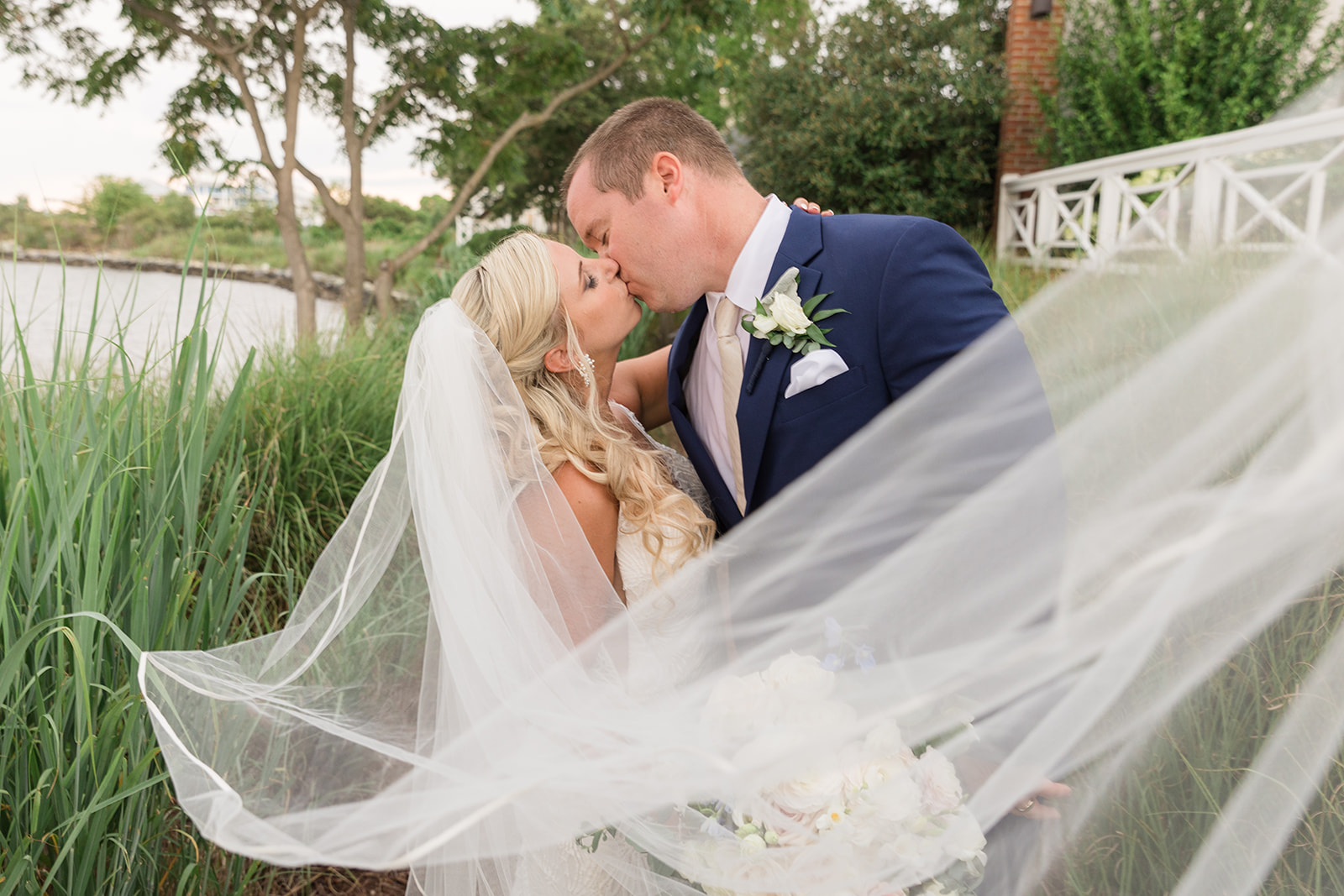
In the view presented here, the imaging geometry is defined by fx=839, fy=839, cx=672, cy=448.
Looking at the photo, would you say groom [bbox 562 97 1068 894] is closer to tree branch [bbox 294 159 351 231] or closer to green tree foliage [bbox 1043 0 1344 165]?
tree branch [bbox 294 159 351 231]

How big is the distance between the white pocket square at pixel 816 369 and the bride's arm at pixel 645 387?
0.99m

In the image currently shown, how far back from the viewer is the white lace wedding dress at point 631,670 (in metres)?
1.70

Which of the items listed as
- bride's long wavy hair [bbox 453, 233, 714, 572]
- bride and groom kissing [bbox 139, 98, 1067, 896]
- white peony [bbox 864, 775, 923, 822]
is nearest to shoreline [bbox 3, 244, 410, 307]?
bride's long wavy hair [bbox 453, 233, 714, 572]

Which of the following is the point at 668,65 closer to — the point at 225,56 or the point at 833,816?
the point at 225,56

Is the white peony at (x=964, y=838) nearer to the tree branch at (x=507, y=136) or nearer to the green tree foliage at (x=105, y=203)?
the green tree foliage at (x=105, y=203)

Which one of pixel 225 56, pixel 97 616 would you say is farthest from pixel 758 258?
pixel 225 56

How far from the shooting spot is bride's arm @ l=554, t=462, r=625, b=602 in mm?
2148

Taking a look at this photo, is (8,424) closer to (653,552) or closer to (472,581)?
(472,581)

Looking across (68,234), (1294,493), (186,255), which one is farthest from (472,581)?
(68,234)

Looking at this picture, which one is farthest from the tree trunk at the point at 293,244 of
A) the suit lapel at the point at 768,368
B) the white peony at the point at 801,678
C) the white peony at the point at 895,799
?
the white peony at the point at 895,799

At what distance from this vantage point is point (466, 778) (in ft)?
4.68

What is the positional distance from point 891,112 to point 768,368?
33.8 feet

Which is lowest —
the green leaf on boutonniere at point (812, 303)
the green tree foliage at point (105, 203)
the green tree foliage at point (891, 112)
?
the green leaf on boutonniere at point (812, 303)

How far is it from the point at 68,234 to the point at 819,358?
7.56ft
